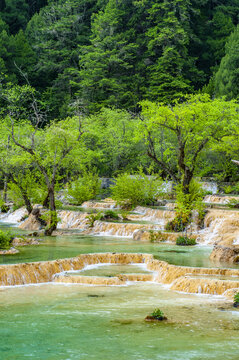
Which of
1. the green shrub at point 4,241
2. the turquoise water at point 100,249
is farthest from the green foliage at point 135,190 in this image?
the green shrub at point 4,241

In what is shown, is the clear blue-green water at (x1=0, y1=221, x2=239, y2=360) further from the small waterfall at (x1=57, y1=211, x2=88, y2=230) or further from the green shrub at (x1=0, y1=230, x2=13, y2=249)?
the small waterfall at (x1=57, y1=211, x2=88, y2=230)

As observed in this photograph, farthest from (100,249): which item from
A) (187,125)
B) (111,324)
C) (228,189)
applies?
(228,189)

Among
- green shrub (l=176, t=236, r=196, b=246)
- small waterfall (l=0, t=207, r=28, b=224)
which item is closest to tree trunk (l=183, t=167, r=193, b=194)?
green shrub (l=176, t=236, r=196, b=246)

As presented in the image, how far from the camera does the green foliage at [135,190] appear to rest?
29.3 m

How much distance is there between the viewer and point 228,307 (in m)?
11.3

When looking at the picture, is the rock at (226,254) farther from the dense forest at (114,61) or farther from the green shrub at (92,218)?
the dense forest at (114,61)

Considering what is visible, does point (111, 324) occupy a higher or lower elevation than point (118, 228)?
higher

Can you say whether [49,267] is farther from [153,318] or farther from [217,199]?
[217,199]

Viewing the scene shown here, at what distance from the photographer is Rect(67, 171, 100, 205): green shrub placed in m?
33.3

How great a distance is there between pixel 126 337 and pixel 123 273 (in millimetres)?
5743

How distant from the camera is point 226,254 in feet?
54.0

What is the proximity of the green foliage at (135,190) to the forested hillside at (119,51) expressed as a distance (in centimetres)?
2393

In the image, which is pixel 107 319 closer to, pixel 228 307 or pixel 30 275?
pixel 228 307

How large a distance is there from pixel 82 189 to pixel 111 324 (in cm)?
2355
